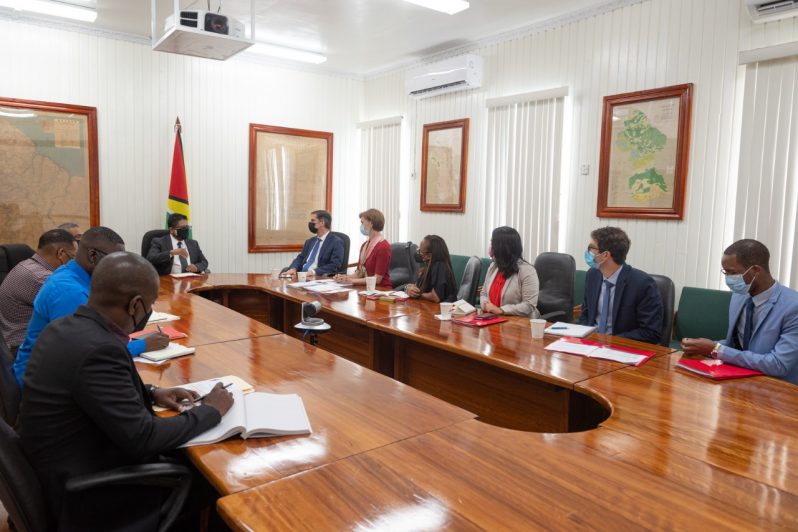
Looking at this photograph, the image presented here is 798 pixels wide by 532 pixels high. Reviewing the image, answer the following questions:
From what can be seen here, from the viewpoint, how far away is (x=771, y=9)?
3.34 m

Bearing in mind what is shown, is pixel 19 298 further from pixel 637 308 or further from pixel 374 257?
pixel 637 308

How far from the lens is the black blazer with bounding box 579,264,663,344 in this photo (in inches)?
115

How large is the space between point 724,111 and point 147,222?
5.36 meters

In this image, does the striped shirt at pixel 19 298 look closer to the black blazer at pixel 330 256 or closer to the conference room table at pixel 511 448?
the conference room table at pixel 511 448

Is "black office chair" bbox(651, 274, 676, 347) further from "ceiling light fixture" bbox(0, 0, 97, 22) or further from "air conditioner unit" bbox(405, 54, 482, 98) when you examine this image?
"ceiling light fixture" bbox(0, 0, 97, 22)

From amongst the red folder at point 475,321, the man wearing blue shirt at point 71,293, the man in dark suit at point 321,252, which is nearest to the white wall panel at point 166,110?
the man in dark suit at point 321,252

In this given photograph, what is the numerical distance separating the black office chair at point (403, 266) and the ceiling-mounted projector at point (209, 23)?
7.78 ft

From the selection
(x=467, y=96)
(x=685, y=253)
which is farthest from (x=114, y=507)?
(x=467, y=96)

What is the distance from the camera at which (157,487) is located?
1.49 m

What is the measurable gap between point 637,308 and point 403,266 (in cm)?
251

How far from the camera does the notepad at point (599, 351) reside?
7.86ft

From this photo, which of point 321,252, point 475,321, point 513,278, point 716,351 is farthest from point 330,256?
point 716,351

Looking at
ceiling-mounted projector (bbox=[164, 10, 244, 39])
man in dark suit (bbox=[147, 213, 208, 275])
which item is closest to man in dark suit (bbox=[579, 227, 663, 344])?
ceiling-mounted projector (bbox=[164, 10, 244, 39])

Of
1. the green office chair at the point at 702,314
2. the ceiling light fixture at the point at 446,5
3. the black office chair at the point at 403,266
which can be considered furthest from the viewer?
the black office chair at the point at 403,266
